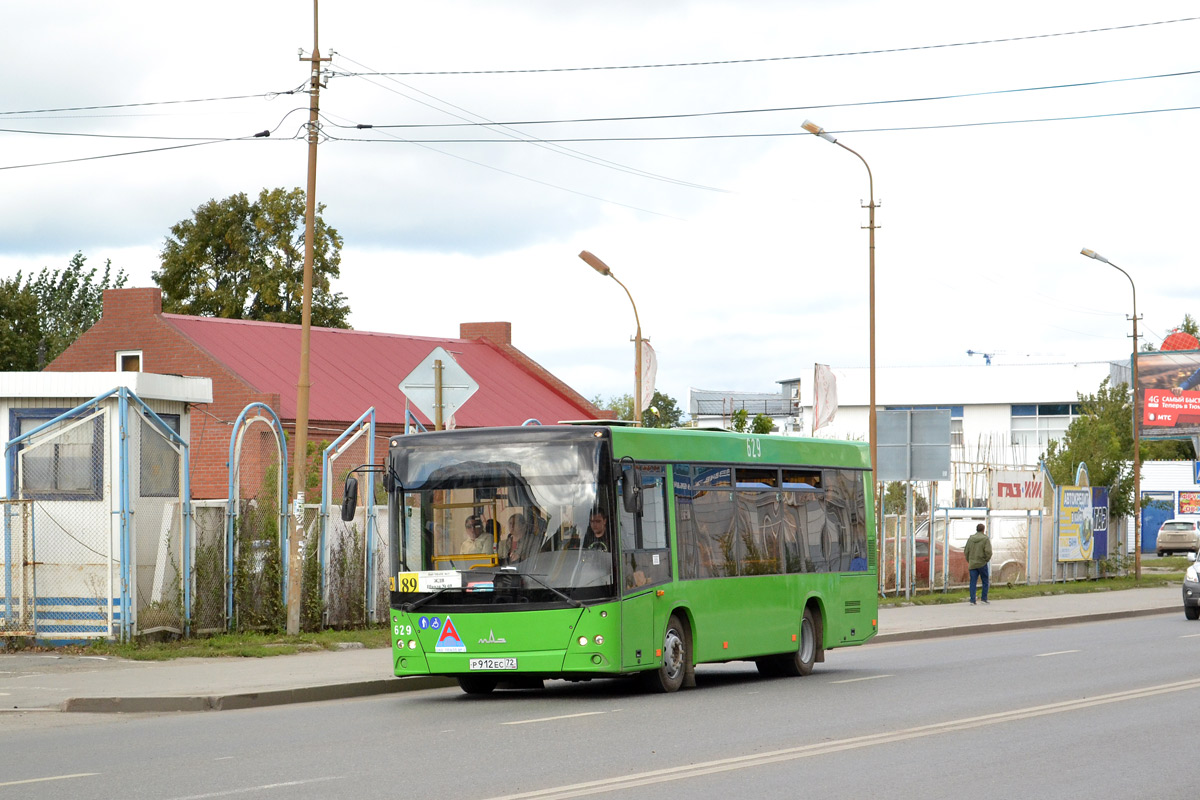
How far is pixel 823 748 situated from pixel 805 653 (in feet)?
24.7

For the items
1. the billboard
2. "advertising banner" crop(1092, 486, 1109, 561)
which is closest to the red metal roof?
"advertising banner" crop(1092, 486, 1109, 561)

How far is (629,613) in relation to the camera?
1530 centimetres

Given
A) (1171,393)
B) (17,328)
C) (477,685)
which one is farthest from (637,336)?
(1171,393)

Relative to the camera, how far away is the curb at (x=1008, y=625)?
84.2 ft

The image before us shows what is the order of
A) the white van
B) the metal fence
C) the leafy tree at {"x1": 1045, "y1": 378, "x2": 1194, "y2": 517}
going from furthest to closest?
the leafy tree at {"x1": 1045, "y1": 378, "x2": 1194, "y2": 517} → the white van → the metal fence

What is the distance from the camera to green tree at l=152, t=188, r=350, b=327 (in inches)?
2184

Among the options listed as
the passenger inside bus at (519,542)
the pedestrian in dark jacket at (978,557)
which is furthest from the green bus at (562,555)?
the pedestrian in dark jacket at (978,557)

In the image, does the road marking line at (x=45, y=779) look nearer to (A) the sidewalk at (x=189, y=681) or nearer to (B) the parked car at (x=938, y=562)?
(A) the sidewalk at (x=189, y=681)

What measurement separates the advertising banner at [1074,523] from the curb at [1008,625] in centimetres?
844

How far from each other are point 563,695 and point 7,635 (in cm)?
733

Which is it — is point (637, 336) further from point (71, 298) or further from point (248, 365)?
point (71, 298)

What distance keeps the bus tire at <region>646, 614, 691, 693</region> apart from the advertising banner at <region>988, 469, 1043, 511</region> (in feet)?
83.0

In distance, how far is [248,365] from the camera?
4081cm

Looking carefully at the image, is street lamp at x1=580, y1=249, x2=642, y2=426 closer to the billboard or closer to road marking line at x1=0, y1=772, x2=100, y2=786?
road marking line at x1=0, y1=772, x2=100, y2=786
